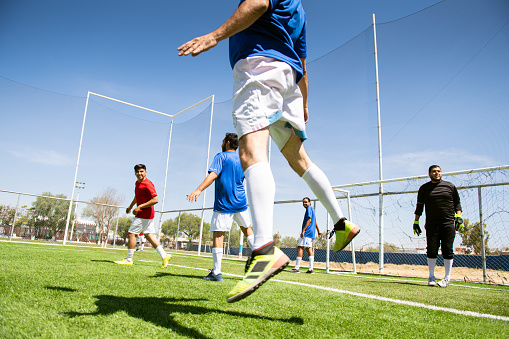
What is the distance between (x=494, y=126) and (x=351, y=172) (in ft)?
12.7

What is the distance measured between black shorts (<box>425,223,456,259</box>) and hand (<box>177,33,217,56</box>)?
5.01 metres

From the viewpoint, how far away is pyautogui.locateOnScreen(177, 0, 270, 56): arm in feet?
4.88

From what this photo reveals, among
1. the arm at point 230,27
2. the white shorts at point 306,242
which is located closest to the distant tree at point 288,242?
the white shorts at point 306,242

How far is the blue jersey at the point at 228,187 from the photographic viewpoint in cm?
438

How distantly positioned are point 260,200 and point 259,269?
0.31 metres

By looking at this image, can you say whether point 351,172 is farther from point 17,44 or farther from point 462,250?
point 17,44

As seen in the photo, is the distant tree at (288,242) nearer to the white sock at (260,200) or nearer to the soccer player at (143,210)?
the soccer player at (143,210)

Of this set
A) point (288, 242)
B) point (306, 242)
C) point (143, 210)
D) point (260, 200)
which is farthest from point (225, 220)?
point (288, 242)

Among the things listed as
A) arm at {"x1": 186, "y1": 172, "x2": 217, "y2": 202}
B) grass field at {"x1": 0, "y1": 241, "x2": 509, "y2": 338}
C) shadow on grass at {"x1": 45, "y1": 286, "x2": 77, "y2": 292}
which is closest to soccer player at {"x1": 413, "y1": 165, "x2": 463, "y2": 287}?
grass field at {"x1": 0, "y1": 241, "x2": 509, "y2": 338}

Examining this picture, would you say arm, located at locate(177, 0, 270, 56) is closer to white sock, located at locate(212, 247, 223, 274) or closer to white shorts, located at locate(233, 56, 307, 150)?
white shorts, located at locate(233, 56, 307, 150)

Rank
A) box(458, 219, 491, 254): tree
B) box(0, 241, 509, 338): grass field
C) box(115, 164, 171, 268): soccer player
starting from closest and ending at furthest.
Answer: box(0, 241, 509, 338): grass field
box(115, 164, 171, 268): soccer player
box(458, 219, 491, 254): tree

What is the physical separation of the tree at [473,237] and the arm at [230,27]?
6912 millimetres

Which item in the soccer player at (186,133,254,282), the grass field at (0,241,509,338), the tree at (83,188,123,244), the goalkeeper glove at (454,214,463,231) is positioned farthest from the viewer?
the tree at (83,188,123,244)

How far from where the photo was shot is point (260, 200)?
1.43 metres
